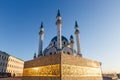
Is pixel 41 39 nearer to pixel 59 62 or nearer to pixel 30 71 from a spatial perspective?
pixel 30 71

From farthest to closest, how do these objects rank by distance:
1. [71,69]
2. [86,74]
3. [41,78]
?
1. [86,74]
2. [41,78]
3. [71,69]

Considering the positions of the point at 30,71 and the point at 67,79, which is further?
the point at 30,71

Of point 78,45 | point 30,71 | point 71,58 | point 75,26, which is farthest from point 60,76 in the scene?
point 75,26

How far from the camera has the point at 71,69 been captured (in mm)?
8352

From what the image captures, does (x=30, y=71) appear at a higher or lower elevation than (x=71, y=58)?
lower

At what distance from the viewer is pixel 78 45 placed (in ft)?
88.0

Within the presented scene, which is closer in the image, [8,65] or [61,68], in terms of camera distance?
[61,68]

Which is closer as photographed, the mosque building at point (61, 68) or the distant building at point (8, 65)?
the mosque building at point (61, 68)

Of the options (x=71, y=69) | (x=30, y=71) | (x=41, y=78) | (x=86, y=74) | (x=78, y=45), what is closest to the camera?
(x=71, y=69)

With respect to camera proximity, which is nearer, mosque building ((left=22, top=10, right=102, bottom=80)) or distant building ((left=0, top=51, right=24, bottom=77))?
mosque building ((left=22, top=10, right=102, bottom=80))

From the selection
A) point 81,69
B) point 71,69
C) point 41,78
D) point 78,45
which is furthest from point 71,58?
point 78,45

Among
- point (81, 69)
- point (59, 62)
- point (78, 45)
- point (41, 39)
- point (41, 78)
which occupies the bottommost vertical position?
point (41, 78)

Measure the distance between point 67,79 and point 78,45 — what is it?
1961cm

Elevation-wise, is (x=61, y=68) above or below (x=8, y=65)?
above
